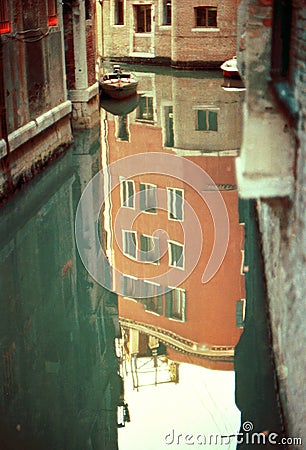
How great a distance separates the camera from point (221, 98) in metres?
21.0

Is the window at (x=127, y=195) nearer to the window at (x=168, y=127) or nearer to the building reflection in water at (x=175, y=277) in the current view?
the building reflection in water at (x=175, y=277)

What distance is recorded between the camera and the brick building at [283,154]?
13.9ft

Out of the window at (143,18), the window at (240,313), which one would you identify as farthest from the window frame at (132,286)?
the window at (143,18)

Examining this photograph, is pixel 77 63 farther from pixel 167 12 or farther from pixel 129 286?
pixel 167 12

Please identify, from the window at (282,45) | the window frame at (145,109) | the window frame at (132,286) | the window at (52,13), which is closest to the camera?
the window at (282,45)

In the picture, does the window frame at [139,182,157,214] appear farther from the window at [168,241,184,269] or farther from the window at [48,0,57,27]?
the window at [48,0,57,27]

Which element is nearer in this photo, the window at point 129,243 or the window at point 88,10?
the window at point 129,243

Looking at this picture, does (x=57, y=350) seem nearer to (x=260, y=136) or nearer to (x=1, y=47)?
(x=260, y=136)

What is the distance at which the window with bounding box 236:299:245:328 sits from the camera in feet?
23.7

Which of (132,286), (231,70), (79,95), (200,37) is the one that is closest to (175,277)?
(132,286)

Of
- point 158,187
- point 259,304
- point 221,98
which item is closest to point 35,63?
point 158,187

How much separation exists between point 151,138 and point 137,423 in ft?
35.6

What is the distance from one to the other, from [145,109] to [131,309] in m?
12.6

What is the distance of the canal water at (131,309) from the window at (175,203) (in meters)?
0.03
